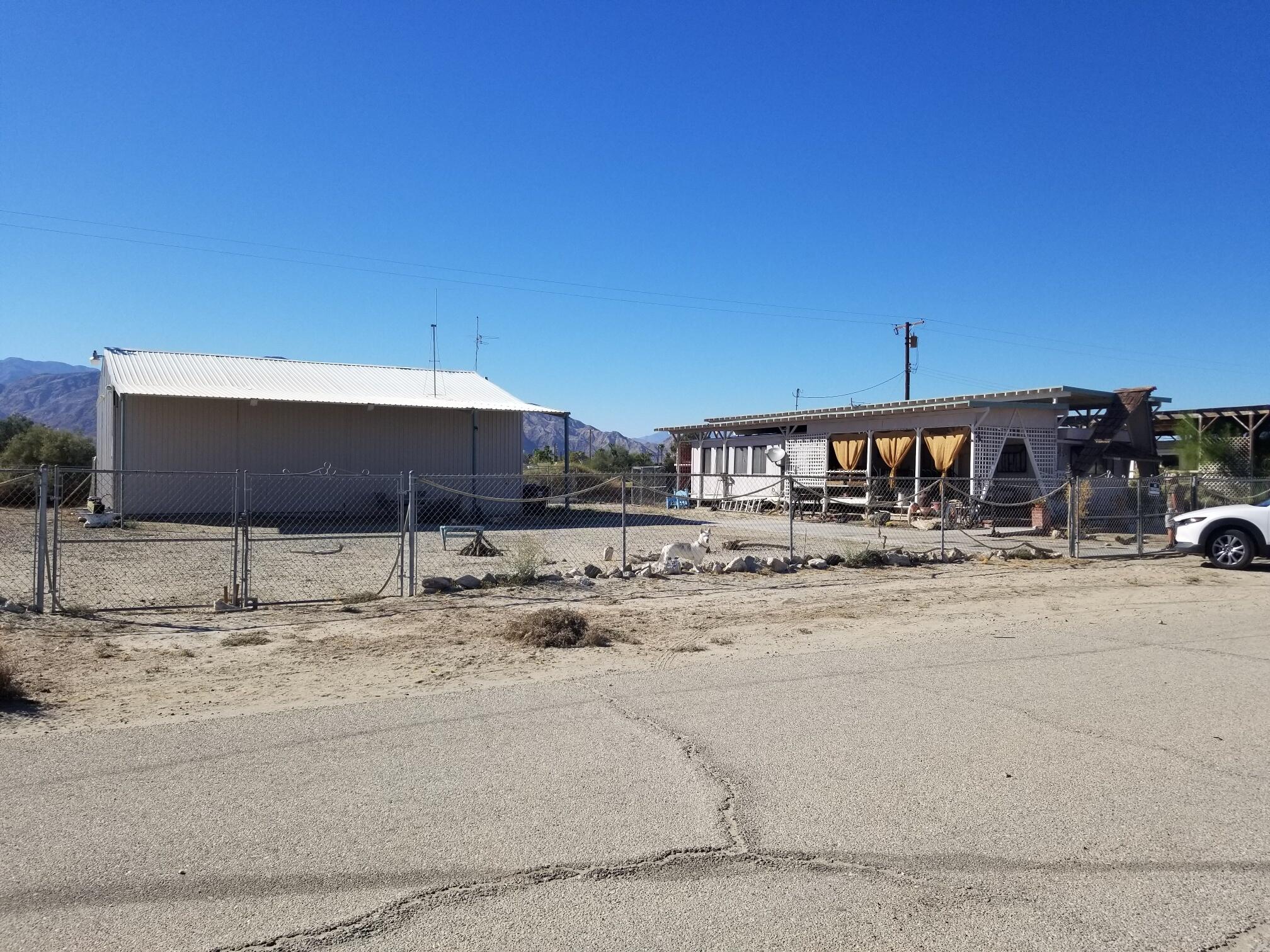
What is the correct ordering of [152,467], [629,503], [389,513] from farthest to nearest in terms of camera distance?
[629,503] < [389,513] < [152,467]

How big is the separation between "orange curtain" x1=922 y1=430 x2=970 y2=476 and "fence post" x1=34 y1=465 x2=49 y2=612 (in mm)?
22049

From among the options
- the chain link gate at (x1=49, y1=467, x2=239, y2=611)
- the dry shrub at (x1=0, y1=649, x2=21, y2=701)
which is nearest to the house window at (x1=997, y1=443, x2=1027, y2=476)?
the chain link gate at (x1=49, y1=467, x2=239, y2=611)

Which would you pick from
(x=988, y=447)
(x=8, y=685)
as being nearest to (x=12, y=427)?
(x=988, y=447)

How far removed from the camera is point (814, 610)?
38.7 ft

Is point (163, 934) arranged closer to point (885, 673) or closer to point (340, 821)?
point (340, 821)

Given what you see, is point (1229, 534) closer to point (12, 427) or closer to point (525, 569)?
point (525, 569)

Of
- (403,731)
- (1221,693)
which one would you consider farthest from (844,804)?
(1221,693)

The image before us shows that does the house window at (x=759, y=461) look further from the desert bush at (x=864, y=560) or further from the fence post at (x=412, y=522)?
the fence post at (x=412, y=522)

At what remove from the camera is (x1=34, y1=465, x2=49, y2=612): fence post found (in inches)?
394

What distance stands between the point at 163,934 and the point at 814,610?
30.1 feet

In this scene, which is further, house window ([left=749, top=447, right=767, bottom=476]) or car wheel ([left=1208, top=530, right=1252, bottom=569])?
house window ([left=749, top=447, right=767, bottom=476])

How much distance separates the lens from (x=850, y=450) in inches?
1195

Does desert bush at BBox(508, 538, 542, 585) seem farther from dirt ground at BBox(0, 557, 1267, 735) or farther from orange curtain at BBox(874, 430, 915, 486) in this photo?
orange curtain at BBox(874, 430, 915, 486)

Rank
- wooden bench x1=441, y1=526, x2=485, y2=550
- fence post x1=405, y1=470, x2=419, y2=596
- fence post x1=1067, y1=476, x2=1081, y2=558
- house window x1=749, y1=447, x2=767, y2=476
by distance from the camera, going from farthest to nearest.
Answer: house window x1=749, y1=447, x2=767, y2=476 < fence post x1=1067, y1=476, x2=1081, y2=558 < wooden bench x1=441, y1=526, x2=485, y2=550 < fence post x1=405, y1=470, x2=419, y2=596
